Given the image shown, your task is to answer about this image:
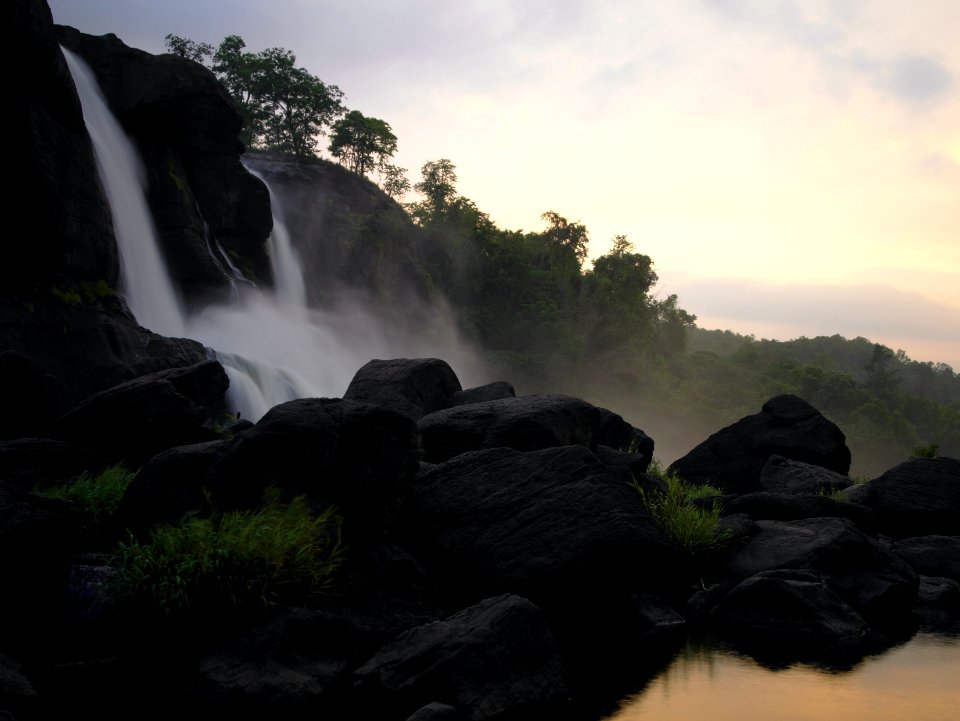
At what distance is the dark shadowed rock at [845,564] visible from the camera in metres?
13.4

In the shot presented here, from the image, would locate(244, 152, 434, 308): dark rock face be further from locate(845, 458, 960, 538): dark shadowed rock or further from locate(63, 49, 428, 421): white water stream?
locate(845, 458, 960, 538): dark shadowed rock

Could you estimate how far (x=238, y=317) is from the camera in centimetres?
3488

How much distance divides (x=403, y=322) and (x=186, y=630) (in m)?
47.0

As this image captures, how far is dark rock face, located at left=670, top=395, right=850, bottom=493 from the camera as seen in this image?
24.7 m

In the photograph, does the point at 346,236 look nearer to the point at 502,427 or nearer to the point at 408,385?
the point at 408,385

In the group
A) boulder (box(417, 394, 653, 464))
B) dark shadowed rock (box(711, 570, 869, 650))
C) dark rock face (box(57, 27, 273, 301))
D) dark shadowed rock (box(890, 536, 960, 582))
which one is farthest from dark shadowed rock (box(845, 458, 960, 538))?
dark rock face (box(57, 27, 273, 301))

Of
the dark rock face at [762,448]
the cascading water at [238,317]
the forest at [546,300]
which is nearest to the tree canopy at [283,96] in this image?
the forest at [546,300]

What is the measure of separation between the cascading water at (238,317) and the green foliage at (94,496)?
1213 centimetres

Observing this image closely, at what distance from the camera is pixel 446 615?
10.9 meters

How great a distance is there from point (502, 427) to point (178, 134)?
24003 millimetres

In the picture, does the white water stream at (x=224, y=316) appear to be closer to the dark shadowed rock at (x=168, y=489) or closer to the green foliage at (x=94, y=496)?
the green foliage at (x=94, y=496)

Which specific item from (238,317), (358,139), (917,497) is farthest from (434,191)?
(917,497)

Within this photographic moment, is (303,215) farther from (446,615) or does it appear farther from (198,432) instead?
(446,615)

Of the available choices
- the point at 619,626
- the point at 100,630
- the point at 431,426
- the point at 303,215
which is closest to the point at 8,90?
the point at 431,426
